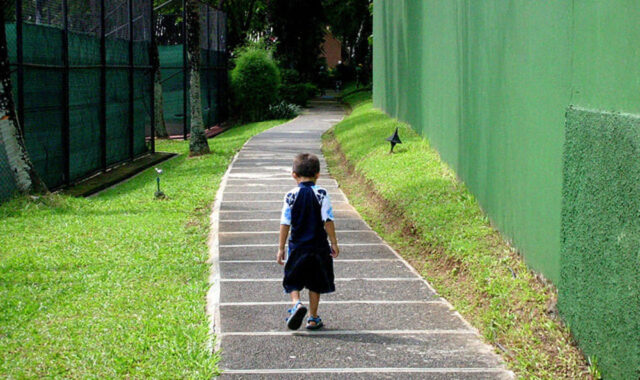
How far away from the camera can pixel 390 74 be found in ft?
70.8

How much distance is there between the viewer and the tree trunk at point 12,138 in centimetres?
1080

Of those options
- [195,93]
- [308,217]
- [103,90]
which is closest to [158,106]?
[195,93]

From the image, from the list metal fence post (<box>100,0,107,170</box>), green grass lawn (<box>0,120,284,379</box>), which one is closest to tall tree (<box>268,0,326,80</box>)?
metal fence post (<box>100,0,107,170</box>)

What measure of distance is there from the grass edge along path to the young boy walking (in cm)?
121

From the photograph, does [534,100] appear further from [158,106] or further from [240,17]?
[240,17]

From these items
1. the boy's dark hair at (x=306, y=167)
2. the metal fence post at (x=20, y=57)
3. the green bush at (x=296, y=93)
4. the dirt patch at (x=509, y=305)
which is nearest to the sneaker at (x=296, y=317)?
the boy's dark hair at (x=306, y=167)

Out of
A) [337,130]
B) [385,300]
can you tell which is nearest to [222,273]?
[385,300]

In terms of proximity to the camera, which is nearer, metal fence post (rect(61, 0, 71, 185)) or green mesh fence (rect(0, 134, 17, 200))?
green mesh fence (rect(0, 134, 17, 200))

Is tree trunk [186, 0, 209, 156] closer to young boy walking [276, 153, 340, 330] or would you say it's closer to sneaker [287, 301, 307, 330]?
young boy walking [276, 153, 340, 330]

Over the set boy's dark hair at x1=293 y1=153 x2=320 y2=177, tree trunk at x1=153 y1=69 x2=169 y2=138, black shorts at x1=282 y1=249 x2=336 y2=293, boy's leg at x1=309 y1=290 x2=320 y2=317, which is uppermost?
tree trunk at x1=153 y1=69 x2=169 y2=138

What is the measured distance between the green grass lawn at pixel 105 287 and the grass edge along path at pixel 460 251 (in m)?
2.04

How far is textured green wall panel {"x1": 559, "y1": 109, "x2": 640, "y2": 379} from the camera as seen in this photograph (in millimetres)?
4188

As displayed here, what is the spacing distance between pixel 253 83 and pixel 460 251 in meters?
21.8

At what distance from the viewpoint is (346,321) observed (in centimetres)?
627
